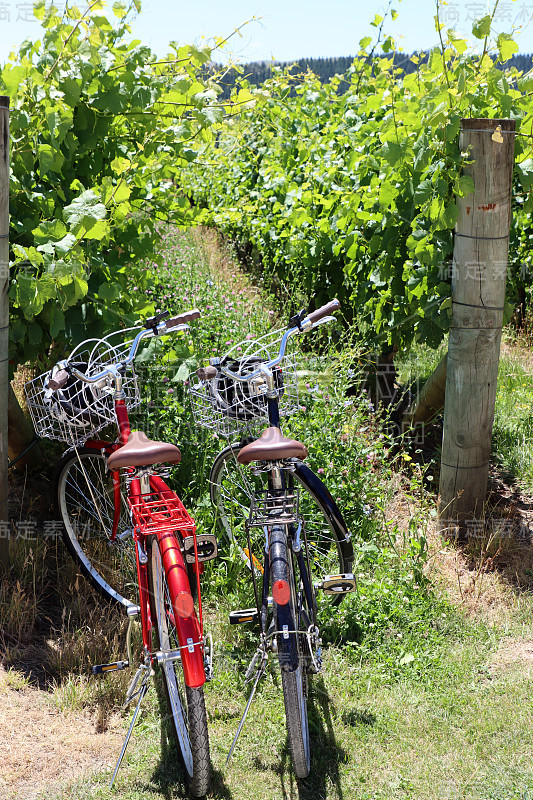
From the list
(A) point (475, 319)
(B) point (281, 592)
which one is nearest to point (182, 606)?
(B) point (281, 592)

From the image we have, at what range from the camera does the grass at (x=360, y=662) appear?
99.1 inches

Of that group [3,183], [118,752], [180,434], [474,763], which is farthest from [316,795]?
[3,183]

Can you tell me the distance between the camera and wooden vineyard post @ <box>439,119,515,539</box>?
11.3 feet

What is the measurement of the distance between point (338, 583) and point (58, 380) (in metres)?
1.35

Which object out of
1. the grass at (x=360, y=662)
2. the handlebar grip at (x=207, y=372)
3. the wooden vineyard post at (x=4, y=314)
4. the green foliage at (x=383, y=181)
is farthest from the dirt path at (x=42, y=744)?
the green foliage at (x=383, y=181)

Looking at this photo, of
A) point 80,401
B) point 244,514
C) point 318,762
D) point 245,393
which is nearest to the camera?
point 318,762

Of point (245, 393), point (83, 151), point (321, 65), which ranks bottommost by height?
point (245, 393)

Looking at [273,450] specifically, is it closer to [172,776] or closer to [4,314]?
[172,776]

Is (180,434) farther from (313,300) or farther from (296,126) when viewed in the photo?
(296,126)

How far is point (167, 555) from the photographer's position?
2.37m

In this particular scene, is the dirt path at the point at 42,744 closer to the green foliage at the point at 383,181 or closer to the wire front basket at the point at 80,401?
the wire front basket at the point at 80,401

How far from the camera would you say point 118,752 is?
265cm

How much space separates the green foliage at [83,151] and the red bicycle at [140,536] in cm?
30

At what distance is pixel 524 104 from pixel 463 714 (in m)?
2.86
